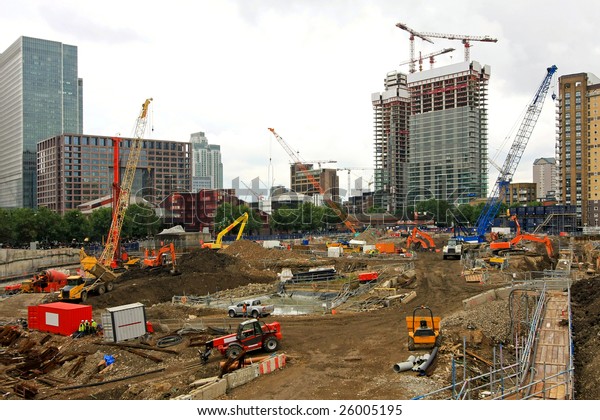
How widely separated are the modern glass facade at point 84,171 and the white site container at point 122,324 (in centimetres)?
11607

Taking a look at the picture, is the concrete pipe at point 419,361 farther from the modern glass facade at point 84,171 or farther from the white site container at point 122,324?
the modern glass facade at point 84,171

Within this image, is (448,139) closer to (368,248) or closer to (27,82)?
(368,248)

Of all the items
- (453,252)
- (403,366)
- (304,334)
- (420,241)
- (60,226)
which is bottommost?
(304,334)

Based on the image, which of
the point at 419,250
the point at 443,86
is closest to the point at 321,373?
the point at 419,250

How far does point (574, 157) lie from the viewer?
359ft

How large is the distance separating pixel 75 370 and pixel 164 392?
515 centimetres

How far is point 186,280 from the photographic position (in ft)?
135

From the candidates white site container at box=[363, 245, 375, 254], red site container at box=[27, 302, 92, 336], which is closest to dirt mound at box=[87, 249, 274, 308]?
red site container at box=[27, 302, 92, 336]

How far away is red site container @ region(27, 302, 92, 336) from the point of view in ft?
82.8

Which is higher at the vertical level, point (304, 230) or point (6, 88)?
point (6, 88)

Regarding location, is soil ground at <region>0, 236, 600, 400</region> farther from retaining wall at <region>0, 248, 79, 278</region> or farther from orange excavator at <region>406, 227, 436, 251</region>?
orange excavator at <region>406, 227, 436, 251</region>

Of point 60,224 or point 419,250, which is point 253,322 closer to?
point 419,250

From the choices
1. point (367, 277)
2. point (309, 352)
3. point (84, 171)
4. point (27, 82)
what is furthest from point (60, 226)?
point (309, 352)

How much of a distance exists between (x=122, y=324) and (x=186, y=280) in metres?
19.1
